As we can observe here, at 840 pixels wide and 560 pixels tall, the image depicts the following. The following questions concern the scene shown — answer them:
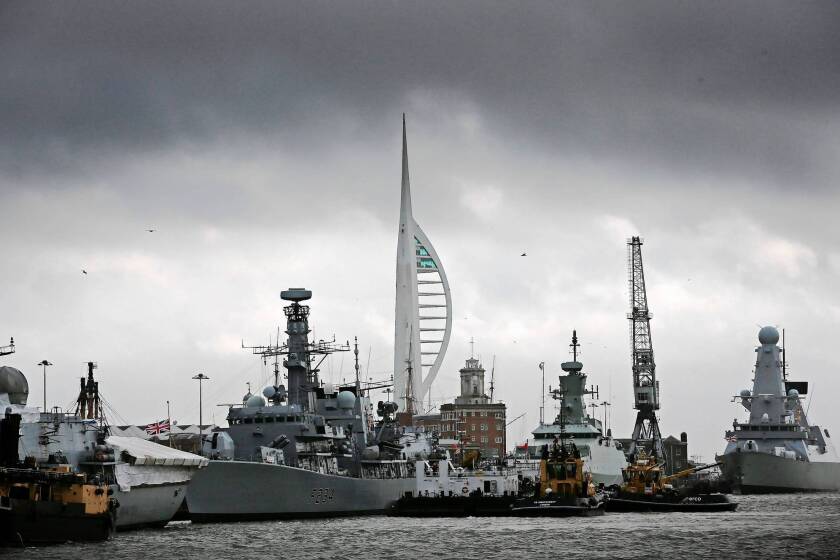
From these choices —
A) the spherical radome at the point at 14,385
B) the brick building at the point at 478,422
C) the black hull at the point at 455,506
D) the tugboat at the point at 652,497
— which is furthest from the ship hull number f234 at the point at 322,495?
the brick building at the point at 478,422

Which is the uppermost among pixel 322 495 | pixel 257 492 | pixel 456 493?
pixel 257 492

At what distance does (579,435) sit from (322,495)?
4421 cm

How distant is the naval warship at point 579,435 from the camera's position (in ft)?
393

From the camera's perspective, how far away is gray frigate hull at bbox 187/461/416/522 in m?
77.3

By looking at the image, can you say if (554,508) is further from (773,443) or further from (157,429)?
(773,443)

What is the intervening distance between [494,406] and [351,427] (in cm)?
10859

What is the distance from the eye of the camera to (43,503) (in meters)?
56.4

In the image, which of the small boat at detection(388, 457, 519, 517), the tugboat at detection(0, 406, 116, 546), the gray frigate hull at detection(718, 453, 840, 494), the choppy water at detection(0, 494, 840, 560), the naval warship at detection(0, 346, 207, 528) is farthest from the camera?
the gray frigate hull at detection(718, 453, 840, 494)

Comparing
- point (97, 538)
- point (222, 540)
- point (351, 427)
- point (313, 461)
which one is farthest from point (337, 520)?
point (97, 538)

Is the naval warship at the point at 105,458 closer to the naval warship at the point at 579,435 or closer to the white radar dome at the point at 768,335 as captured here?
the naval warship at the point at 579,435

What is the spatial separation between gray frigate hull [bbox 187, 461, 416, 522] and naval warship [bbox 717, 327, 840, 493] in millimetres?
72516

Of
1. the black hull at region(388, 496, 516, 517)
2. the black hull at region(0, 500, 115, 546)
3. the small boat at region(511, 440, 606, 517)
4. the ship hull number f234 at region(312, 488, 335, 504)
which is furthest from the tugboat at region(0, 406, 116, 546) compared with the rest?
the small boat at region(511, 440, 606, 517)

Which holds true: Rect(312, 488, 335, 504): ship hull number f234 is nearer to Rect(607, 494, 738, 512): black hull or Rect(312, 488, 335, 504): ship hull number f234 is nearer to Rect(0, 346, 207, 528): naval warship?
Rect(0, 346, 207, 528): naval warship

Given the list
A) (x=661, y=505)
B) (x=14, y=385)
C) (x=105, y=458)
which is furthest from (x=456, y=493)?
(x=14, y=385)
